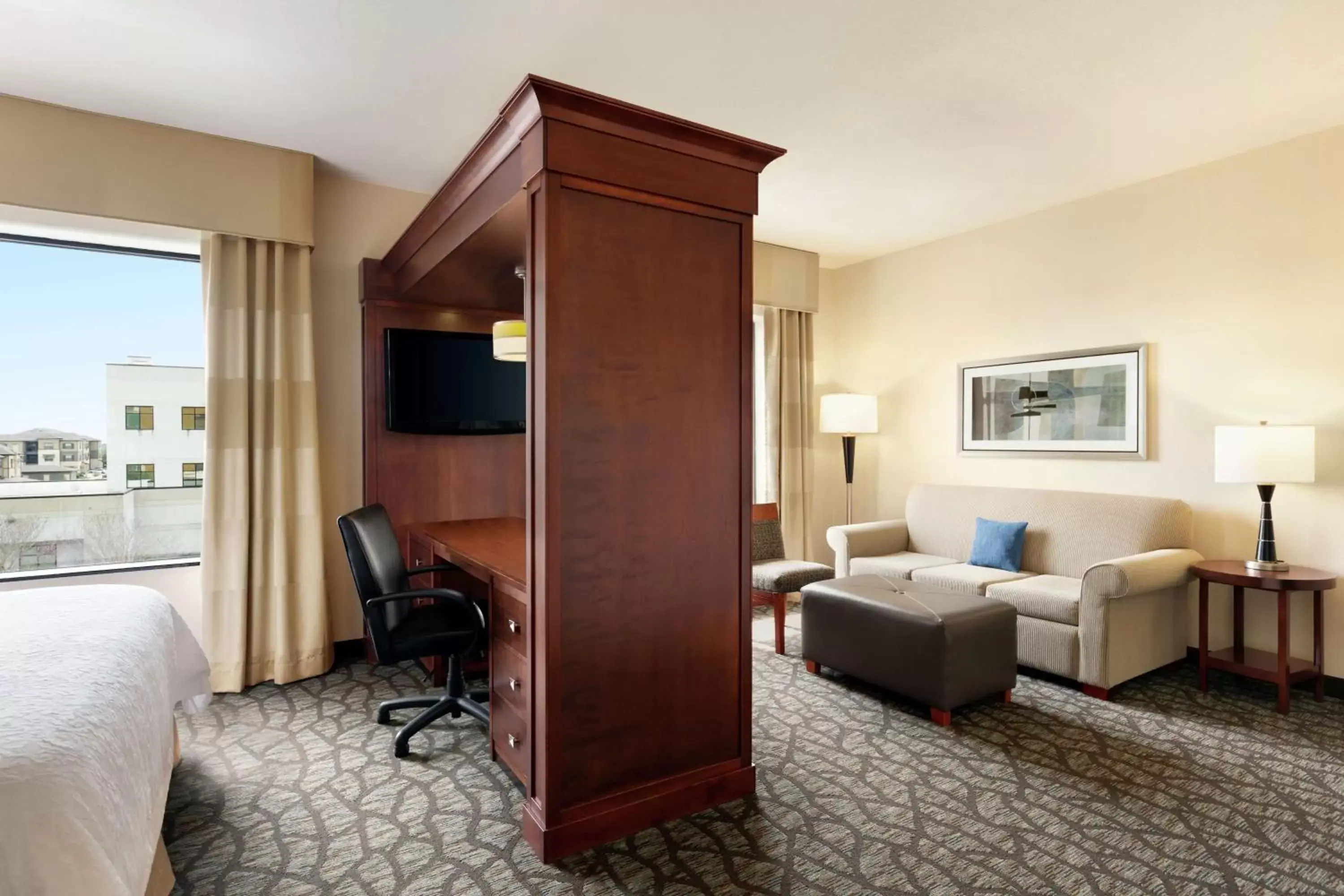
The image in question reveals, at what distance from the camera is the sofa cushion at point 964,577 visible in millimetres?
3977

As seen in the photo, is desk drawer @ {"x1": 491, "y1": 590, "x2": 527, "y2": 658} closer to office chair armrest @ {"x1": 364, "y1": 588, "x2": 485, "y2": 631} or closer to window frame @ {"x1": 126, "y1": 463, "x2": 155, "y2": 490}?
office chair armrest @ {"x1": 364, "y1": 588, "x2": 485, "y2": 631}

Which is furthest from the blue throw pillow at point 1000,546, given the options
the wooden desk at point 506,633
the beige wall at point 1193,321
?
the wooden desk at point 506,633

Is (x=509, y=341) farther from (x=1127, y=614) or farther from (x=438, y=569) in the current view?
(x=1127, y=614)

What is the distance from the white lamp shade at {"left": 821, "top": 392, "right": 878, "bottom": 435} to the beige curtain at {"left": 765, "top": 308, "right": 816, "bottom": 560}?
0.32 m

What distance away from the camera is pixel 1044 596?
363cm

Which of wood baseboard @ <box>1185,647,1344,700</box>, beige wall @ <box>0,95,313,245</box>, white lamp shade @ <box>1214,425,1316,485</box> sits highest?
beige wall @ <box>0,95,313,245</box>

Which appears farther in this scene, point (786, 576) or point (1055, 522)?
point (1055, 522)

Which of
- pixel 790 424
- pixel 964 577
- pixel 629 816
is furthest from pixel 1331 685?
pixel 629 816

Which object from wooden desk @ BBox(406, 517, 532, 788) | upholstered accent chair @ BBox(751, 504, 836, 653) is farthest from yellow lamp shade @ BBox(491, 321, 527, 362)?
upholstered accent chair @ BBox(751, 504, 836, 653)

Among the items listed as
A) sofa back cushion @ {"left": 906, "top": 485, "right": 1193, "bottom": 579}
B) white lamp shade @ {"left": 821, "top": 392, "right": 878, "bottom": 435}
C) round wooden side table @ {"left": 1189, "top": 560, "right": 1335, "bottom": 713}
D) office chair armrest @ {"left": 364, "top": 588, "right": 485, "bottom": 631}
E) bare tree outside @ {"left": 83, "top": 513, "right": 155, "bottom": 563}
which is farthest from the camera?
white lamp shade @ {"left": 821, "top": 392, "right": 878, "bottom": 435}

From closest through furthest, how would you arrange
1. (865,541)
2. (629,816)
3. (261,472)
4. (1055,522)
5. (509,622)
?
(629,816), (509,622), (261,472), (1055,522), (865,541)

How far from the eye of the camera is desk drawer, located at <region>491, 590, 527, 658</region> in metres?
2.38

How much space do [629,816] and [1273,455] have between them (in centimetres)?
336

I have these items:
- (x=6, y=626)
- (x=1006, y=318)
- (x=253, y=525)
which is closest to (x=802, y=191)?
(x=1006, y=318)
